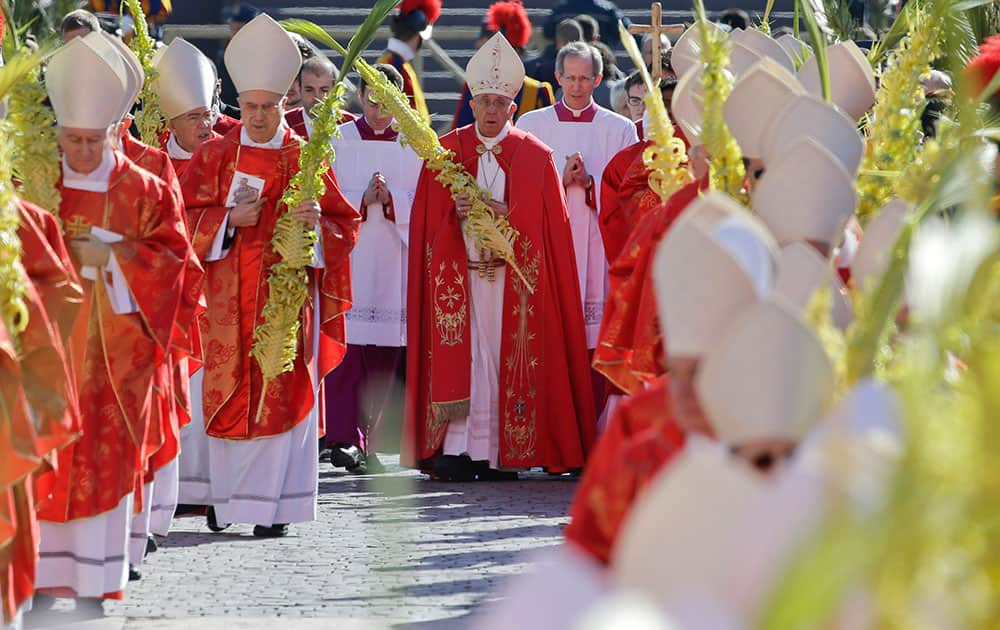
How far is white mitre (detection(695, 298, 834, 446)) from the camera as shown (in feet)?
9.47

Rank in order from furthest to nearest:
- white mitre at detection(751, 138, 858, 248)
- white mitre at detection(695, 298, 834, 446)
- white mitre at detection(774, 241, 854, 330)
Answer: white mitre at detection(751, 138, 858, 248)
white mitre at detection(774, 241, 854, 330)
white mitre at detection(695, 298, 834, 446)

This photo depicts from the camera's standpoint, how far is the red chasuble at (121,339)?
21.2 feet

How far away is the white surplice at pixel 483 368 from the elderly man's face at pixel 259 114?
1763 mm

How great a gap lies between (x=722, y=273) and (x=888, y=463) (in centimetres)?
125

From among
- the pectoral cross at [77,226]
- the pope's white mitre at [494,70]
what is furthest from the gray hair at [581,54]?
the pectoral cross at [77,226]

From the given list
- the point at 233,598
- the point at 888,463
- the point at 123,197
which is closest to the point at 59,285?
the point at 123,197

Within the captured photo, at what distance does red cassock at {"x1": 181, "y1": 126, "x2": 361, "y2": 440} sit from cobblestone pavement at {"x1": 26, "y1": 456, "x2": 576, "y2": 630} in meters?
0.56

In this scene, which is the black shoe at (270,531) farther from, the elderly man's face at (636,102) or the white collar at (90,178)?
the elderly man's face at (636,102)

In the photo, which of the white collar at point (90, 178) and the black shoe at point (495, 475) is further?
the black shoe at point (495, 475)

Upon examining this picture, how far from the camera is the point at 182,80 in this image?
8.51m

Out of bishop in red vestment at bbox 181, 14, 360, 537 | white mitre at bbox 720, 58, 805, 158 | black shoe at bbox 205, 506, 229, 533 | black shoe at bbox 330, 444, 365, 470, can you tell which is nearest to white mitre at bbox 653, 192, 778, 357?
white mitre at bbox 720, 58, 805, 158

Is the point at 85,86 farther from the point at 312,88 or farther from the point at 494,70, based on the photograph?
the point at 312,88

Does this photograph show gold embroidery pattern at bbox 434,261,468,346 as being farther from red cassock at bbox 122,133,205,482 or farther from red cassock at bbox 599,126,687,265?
red cassock at bbox 122,133,205,482

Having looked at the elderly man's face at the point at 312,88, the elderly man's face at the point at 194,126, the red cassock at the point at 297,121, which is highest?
the elderly man's face at the point at 312,88
